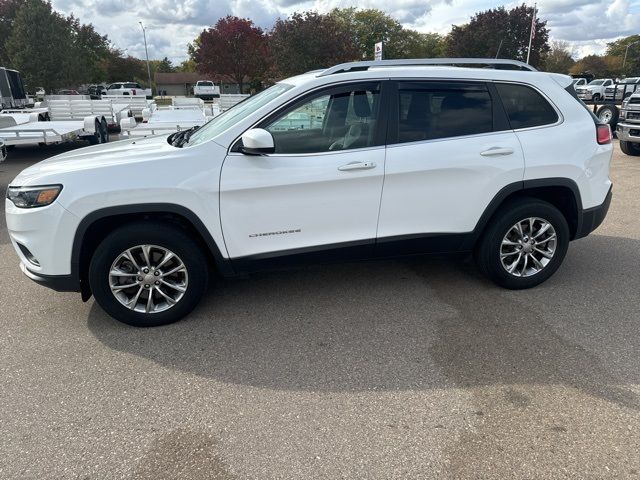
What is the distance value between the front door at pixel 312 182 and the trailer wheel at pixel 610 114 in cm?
1349

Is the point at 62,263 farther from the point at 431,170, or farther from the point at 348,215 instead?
the point at 431,170

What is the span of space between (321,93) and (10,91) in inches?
635

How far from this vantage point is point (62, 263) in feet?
11.1

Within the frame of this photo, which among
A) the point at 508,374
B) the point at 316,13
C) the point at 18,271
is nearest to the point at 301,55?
the point at 316,13

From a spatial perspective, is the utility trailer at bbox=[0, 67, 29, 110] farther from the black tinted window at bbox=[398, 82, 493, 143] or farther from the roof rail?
the black tinted window at bbox=[398, 82, 493, 143]

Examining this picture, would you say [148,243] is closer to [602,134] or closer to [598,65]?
[602,134]

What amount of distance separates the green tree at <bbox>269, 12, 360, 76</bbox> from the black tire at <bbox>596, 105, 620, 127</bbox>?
13439 millimetres

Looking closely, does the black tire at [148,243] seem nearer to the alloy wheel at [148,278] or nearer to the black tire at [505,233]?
the alloy wheel at [148,278]

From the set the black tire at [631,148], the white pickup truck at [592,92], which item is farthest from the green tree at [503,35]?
the black tire at [631,148]

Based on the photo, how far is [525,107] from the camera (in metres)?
4.04

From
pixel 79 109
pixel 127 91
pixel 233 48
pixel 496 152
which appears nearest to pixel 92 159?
pixel 496 152

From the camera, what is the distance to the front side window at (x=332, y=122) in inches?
142

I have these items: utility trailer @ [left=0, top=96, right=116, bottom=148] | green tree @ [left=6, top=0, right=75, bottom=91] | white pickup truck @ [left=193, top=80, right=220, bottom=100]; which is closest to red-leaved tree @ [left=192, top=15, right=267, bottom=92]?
white pickup truck @ [left=193, top=80, right=220, bottom=100]

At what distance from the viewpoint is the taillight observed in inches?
163
